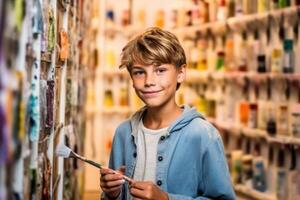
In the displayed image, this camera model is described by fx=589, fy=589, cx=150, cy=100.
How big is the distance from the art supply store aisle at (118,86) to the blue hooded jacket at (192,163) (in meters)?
0.25

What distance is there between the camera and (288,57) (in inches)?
155

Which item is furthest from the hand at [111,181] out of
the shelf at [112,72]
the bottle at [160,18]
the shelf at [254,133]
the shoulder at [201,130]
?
the shelf at [112,72]

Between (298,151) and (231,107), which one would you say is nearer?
(298,151)

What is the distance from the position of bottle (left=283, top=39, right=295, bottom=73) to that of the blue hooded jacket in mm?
2094

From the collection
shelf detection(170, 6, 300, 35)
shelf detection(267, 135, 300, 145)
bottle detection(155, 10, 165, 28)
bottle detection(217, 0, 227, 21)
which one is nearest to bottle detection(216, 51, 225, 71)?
shelf detection(170, 6, 300, 35)

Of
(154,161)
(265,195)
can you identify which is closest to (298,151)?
(265,195)

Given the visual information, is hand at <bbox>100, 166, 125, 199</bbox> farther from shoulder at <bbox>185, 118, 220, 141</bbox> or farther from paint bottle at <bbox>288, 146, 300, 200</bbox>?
paint bottle at <bbox>288, 146, 300, 200</bbox>

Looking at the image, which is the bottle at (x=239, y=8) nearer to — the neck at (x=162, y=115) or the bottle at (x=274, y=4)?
the bottle at (x=274, y=4)

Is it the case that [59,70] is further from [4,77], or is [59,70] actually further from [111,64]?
[111,64]

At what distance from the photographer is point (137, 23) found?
6.86m

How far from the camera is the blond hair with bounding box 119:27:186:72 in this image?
1.95 m

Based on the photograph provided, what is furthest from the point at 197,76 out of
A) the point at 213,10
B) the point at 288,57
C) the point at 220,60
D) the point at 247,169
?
the point at 288,57

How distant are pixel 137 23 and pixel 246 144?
260cm

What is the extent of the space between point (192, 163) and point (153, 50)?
395mm
